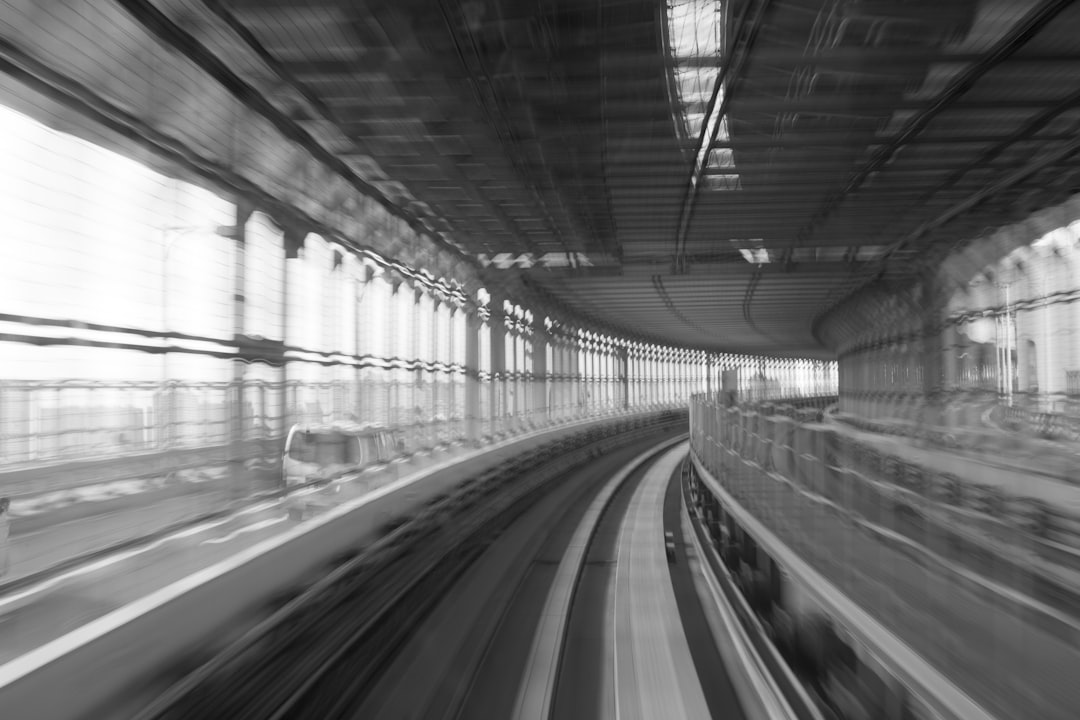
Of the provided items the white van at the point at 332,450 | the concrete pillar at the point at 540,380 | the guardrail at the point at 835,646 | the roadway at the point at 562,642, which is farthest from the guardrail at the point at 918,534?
the concrete pillar at the point at 540,380

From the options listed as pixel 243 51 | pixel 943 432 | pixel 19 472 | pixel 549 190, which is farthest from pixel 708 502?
pixel 19 472

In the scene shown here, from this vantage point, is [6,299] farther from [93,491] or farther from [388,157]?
[388,157]

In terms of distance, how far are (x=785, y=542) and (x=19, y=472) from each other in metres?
4.59

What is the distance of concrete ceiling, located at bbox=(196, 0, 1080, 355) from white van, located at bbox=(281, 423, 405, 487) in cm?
290

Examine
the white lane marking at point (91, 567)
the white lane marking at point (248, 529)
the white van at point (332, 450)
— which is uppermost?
the white van at point (332, 450)

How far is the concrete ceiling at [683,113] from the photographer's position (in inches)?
243

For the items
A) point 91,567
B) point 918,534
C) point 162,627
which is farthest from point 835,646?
point 91,567

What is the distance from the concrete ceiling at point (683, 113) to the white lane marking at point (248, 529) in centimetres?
353

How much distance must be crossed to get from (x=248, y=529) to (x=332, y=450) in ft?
6.90

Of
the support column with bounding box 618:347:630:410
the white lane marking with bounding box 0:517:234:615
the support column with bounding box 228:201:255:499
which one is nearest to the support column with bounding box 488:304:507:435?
the support column with bounding box 228:201:255:499

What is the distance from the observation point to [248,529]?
681 centimetres

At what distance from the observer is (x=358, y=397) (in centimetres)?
985

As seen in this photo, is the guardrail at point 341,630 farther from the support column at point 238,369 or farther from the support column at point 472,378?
the support column at point 472,378

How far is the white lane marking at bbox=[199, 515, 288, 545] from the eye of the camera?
6.19 m
